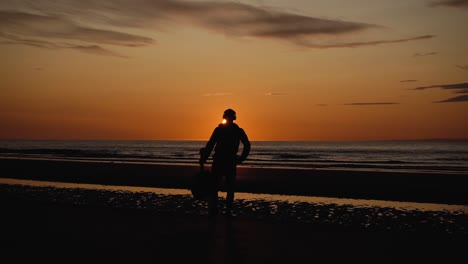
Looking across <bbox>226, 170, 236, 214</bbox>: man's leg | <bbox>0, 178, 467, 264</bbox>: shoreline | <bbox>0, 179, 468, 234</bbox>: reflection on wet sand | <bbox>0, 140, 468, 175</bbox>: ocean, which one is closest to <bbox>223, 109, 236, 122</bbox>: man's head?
<bbox>226, 170, 236, 214</bbox>: man's leg

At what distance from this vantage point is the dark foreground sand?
18.2ft

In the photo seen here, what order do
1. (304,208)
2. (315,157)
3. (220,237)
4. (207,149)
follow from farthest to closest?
(315,157) < (304,208) < (207,149) < (220,237)

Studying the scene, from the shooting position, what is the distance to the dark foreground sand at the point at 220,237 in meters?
5.56

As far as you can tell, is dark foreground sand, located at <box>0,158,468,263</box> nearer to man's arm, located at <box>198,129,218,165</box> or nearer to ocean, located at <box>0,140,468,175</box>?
man's arm, located at <box>198,129,218,165</box>

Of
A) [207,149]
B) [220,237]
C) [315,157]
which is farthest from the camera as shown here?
[315,157]

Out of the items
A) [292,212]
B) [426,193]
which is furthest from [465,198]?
[292,212]

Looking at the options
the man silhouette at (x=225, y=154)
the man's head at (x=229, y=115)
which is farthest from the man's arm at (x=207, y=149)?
the man's head at (x=229, y=115)

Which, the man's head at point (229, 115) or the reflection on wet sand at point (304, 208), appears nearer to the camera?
the man's head at point (229, 115)

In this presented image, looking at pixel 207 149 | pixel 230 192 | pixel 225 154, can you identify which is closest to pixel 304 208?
pixel 230 192

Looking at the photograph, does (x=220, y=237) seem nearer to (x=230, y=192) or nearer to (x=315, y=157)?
(x=230, y=192)

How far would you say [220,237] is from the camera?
22.6 ft

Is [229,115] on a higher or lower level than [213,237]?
higher

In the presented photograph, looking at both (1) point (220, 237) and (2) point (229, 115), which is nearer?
(1) point (220, 237)

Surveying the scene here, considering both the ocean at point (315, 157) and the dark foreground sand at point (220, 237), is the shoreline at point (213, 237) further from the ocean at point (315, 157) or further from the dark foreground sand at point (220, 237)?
the ocean at point (315, 157)
